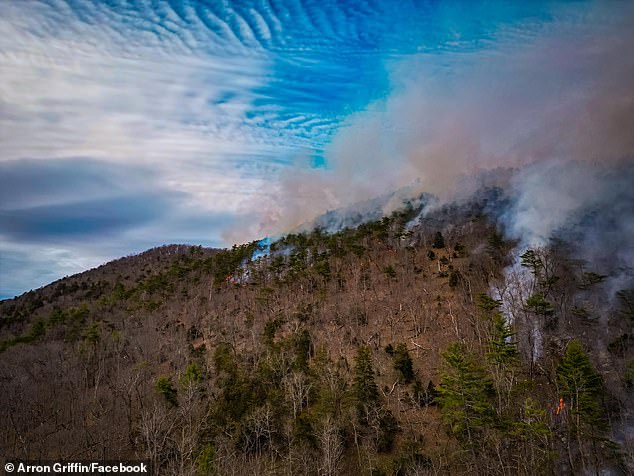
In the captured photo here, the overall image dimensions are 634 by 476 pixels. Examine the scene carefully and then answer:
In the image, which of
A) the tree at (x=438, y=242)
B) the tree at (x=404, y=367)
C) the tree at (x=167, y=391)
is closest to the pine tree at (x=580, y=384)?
the tree at (x=404, y=367)

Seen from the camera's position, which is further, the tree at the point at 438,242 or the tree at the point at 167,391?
the tree at the point at 438,242

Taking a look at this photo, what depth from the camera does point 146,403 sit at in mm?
47281

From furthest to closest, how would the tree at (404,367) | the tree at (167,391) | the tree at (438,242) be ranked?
the tree at (438,242)
the tree at (404,367)
the tree at (167,391)

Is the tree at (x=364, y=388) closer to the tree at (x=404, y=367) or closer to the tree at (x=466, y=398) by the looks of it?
the tree at (x=404, y=367)

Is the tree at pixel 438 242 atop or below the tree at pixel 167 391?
atop

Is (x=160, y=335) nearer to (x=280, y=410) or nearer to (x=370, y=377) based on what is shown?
(x=280, y=410)

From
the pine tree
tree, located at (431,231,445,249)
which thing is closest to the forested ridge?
the pine tree

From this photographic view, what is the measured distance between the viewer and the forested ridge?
3369cm

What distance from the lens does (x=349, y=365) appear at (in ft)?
177

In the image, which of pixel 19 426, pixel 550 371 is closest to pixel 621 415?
pixel 550 371

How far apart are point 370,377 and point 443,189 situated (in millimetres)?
100131

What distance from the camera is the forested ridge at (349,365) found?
1326 inches

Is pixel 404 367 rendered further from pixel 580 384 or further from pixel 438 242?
pixel 438 242

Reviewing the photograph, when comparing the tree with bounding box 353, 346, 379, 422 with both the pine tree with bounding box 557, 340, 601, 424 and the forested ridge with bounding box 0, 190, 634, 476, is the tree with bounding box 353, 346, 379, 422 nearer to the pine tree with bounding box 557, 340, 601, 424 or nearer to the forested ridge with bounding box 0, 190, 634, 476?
the forested ridge with bounding box 0, 190, 634, 476
